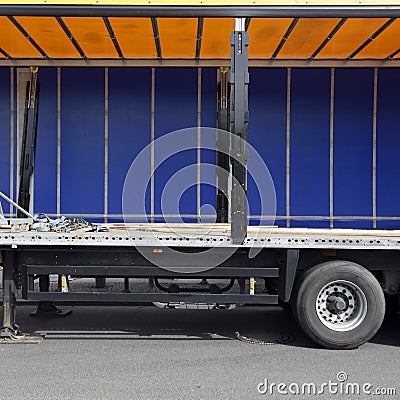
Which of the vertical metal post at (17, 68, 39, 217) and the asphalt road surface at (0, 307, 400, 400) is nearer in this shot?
the asphalt road surface at (0, 307, 400, 400)

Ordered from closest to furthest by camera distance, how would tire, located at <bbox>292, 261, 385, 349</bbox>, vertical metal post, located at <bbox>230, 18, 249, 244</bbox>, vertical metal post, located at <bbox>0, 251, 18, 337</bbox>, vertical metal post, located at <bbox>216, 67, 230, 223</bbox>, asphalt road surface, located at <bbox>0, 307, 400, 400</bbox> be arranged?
1. asphalt road surface, located at <bbox>0, 307, 400, 400</bbox>
2. vertical metal post, located at <bbox>230, 18, 249, 244</bbox>
3. tire, located at <bbox>292, 261, 385, 349</bbox>
4. vertical metal post, located at <bbox>0, 251, 18, 337</bbox>
5. vertical metal post, located at <bbox>216, 67, 230, 223</bbox>

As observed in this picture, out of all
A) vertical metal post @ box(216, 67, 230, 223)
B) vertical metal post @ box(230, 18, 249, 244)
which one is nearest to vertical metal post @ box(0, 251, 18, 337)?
vertical metal post @ box(230, 18, 249, 244)

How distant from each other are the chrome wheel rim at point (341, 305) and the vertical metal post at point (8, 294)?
368 centimetres

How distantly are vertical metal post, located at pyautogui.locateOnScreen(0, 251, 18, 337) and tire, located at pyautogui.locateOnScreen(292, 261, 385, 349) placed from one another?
3.46 metres

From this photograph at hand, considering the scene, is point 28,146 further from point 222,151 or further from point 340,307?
point 340,307

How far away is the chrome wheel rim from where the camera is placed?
7.36 m

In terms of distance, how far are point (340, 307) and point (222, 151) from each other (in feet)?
16.5

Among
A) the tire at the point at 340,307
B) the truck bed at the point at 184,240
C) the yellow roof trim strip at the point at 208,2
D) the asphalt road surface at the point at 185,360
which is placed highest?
the yellow roof trim strip at the point at 208,2

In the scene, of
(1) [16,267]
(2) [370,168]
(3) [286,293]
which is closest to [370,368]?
(3) [286,293]

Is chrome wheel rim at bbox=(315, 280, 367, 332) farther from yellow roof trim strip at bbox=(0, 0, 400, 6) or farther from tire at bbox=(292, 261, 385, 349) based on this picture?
yellow roof trim strip at bbox=(0, 0, 400, 6)

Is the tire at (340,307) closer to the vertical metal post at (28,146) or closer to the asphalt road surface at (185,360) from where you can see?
the asphalt road surface at (185,360)

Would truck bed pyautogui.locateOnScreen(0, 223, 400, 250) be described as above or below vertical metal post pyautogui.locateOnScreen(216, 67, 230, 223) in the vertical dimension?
below

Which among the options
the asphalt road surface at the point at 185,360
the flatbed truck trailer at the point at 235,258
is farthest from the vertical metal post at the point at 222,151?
the flatbed truck trailer at the point at 235,258

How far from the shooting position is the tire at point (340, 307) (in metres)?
7.32
